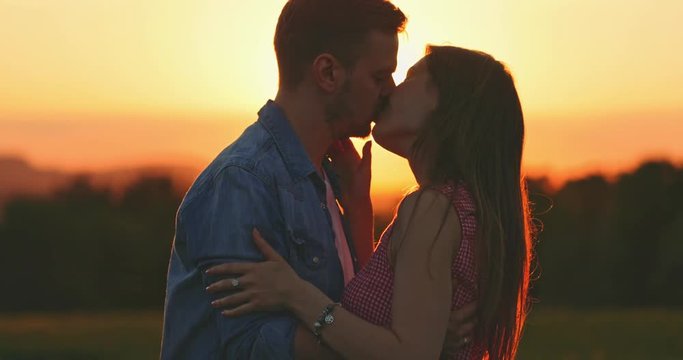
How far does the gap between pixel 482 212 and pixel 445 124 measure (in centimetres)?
34

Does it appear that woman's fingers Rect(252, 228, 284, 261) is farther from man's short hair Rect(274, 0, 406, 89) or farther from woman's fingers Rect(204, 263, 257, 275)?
man's short hair Rect(274, 0, 406, 89)

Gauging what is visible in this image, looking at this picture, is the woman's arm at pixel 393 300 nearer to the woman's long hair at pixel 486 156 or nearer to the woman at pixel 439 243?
the woman at pixel 439 243

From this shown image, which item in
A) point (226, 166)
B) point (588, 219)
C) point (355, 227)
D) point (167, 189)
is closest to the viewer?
point (226, 166)

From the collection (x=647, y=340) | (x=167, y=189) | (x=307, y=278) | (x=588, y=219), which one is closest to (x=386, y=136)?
(x=307, y=278)

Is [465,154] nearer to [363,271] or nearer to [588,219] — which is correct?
[363,271]

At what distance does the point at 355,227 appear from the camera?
5.15m

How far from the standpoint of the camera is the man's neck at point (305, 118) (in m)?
4.61

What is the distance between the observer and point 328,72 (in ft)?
15.1

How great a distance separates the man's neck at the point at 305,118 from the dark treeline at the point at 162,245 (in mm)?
28405

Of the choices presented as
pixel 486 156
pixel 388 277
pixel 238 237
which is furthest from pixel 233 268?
pixel 486 156

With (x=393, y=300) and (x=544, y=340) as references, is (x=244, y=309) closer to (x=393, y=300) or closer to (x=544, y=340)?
(x=393, y=300)

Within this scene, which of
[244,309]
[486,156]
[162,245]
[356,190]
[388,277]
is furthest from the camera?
[162,245]

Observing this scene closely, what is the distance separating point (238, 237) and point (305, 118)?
1.99 feet

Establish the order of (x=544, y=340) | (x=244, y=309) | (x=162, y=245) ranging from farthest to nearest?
1. (x=162, y=245)
2. (x=544, y=340)
3. (x=244, y=309)
